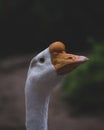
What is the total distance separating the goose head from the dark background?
7556 millimetres

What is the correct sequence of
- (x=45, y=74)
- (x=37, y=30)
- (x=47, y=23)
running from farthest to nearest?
1. (x=37, y=30)
2. (x=47, y=23)
3. (x=45, y=74)

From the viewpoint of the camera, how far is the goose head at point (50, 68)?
2998mm

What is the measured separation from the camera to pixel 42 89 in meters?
3.05

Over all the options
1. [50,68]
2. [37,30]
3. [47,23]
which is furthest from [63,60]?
[37,30]

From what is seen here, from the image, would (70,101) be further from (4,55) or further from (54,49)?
(54,49)

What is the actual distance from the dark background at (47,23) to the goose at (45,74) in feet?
24.7

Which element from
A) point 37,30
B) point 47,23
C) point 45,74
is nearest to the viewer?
point 45,74

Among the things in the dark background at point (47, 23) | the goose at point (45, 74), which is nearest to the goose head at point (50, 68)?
the goose at point (45, 74)

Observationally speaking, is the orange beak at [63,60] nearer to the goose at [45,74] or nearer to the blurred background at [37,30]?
the goose at [45,74]

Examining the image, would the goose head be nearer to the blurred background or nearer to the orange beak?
the orange beak

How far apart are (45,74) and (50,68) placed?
4cm

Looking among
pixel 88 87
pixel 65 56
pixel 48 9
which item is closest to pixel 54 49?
pixel 65 56

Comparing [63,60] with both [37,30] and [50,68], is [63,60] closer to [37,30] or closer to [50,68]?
[50,68]

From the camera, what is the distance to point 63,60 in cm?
303
